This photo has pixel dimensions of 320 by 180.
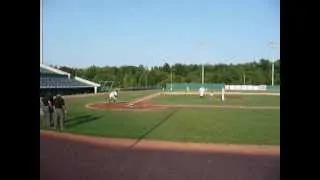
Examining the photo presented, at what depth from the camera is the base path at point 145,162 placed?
9242mm

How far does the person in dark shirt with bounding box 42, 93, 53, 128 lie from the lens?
54.1ft

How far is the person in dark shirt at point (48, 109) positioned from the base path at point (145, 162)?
2.00 meters

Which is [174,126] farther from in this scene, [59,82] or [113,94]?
[113,94]

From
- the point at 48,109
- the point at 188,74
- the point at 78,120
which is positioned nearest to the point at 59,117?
the point at 48,109

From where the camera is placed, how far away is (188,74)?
42812 mm

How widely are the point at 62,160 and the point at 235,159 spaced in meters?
4.13

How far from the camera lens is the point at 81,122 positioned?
20.2 m

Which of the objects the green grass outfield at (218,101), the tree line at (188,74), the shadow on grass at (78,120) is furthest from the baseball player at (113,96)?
the shadow on grass at (78,120)

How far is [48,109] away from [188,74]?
88.9ft

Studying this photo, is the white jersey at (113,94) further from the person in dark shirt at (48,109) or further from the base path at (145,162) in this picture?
the base path at (145,162)
